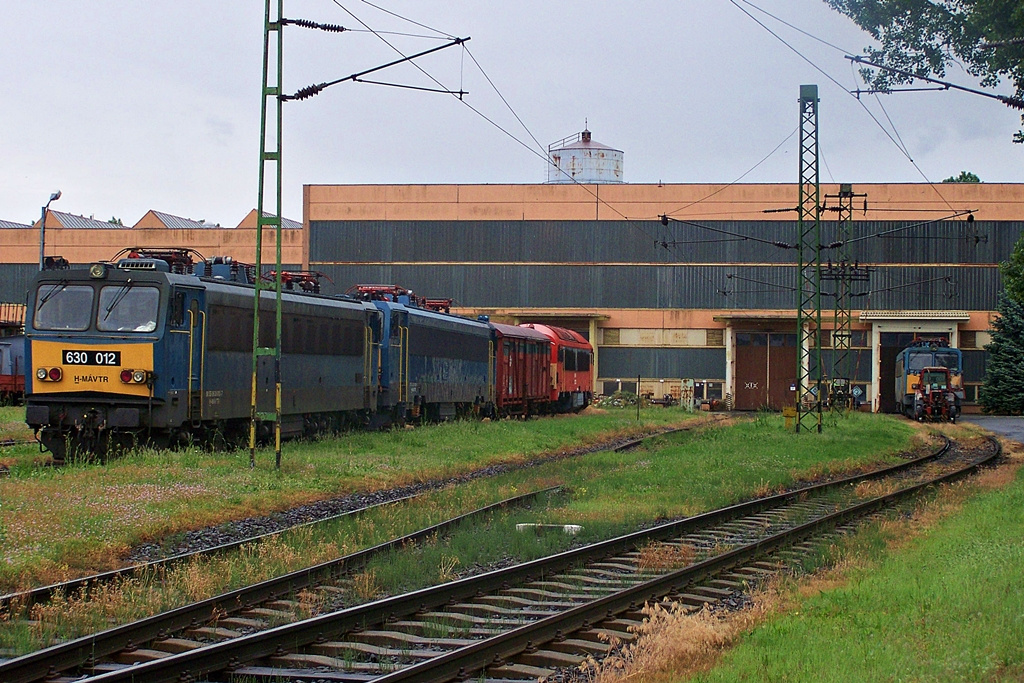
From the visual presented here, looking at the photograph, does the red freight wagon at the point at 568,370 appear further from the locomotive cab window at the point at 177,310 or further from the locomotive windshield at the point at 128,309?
the locomotive windshield at the point at 128,309

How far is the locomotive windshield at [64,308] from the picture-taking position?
19047 mm

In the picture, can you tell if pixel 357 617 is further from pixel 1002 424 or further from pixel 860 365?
pixel 860 365

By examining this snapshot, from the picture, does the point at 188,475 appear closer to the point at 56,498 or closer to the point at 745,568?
the point at 56,498

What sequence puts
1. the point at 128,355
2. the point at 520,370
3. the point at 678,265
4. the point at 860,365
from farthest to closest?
1. the point at 860,365
2. the point at 678,265
3. the point at 520,370
4. the point at 128,355

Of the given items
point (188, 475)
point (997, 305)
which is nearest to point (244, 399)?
point (188, 475)

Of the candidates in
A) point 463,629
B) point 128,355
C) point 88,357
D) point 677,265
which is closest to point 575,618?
point 463,629

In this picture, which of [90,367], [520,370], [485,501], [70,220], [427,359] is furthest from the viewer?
[70,220]

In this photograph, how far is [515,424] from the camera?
33.5m

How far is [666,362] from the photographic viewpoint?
193 feet

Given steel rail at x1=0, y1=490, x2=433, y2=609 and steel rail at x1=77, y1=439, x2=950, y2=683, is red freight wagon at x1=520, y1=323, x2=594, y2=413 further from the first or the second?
steel rail at x1=0, y1=490, x2=433, y2=609

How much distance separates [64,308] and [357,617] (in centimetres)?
1257

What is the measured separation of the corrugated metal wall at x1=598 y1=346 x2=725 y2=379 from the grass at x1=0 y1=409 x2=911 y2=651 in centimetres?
2515

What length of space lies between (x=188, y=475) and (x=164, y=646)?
29.5ft

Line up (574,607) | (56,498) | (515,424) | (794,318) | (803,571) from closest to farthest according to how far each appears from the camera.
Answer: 1. (574,607)
2. (803,571)
3. (56,498)
4. (515,424)
5. (794,318)
